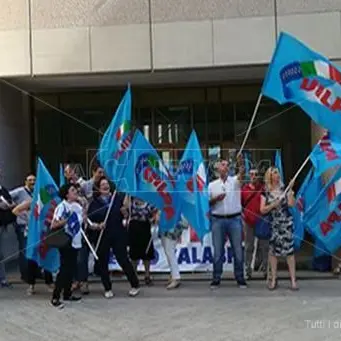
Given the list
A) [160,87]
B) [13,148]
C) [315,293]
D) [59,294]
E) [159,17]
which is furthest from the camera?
[160,87]

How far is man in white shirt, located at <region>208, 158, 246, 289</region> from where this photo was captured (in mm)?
9039

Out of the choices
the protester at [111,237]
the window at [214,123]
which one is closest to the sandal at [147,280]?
the protester at [111,237]

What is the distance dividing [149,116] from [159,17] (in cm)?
383

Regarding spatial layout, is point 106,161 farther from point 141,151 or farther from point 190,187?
point 190,187

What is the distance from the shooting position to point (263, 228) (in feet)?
31.0

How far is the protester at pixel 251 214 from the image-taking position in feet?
31.7

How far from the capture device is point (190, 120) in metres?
15.4

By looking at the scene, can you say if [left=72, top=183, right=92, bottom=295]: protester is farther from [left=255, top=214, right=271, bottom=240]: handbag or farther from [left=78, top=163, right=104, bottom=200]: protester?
[left=255, top=214, right=271, bottom=240]: handbag

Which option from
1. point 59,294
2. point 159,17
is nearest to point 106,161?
point 59,294

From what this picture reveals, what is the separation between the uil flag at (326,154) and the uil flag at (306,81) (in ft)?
1.40

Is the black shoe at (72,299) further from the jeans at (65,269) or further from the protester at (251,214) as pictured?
the protester at (251,214)

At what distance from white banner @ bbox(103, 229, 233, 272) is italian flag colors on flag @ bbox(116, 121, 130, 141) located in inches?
81.9

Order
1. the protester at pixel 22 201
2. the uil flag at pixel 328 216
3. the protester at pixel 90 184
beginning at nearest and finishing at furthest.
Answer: the uil flag at pixel 328 216 → the protester at pixel 90 184 → the protester at pixel 22 201

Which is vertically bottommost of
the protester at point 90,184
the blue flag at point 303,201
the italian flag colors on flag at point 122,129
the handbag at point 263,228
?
the handbag at point 263,228
